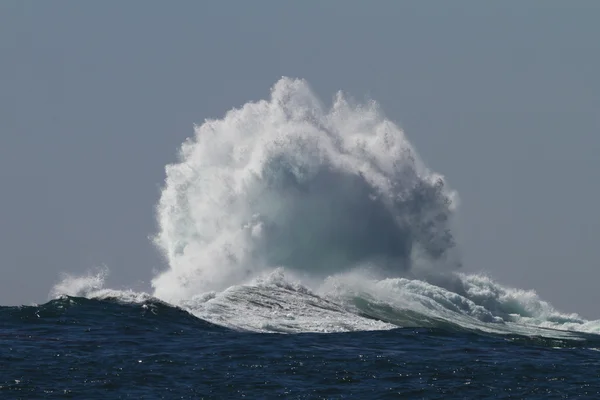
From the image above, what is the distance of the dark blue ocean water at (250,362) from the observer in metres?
44.2

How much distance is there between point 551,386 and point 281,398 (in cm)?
1162

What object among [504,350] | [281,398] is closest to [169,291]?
[504,350]

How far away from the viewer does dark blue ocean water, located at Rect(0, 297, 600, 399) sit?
4422 centimetres

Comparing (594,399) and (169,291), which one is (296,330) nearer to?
(594,399)

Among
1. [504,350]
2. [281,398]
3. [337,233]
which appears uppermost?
[337,233]

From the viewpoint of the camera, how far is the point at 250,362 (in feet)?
161

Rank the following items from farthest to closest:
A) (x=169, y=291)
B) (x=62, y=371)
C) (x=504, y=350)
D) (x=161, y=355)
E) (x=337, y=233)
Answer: (x=337, y=233) → (x=169, y=291) → (x=504, y=350) → (x=161, y=355) → (x=62, y=371)

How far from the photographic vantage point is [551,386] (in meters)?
46.5

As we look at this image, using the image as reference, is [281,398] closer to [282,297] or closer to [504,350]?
[504,350]

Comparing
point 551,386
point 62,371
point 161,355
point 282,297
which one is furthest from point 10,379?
point 282,297

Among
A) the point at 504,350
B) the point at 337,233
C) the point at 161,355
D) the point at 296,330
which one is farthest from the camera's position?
the point at 337,233

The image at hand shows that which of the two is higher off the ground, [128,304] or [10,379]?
[128,304]

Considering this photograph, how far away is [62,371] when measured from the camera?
46062 millimetres

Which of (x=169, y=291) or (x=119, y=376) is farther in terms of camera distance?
(x=169, y=291)
